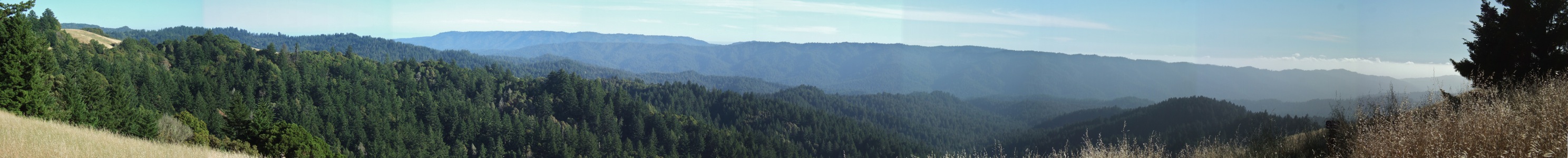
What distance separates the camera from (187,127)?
41438 millimetres

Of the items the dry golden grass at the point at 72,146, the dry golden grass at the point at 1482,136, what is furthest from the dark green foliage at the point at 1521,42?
the dry golden grass at the point at 72,146

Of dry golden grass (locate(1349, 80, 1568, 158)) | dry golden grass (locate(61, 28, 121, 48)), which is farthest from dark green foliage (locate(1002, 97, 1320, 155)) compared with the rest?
dry golden grass (locate(61, 28, 121, 48))

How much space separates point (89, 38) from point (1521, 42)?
378ft

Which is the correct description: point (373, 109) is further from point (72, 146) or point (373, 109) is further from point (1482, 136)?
point (1482, 136)

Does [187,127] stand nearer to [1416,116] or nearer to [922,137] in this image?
[1416,116]

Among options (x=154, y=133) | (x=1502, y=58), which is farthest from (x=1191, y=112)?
(x=154, y=133)

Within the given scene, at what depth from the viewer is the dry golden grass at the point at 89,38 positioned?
83688 millimetres

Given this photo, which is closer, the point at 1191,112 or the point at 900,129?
the point at 1191,112

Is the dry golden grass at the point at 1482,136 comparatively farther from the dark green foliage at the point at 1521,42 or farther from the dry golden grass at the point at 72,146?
the dry golden grass at the point at 72,146

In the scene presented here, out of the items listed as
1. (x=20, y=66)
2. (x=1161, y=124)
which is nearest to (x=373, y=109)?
(x=20, y=66)

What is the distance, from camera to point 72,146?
→ 11.6m

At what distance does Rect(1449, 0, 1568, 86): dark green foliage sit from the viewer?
619 inches

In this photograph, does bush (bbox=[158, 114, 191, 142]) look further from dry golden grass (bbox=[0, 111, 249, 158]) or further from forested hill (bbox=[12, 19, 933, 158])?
dry golden grass (bbox=[0, 111, 249, 158])

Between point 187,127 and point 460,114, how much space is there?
52149 mm
